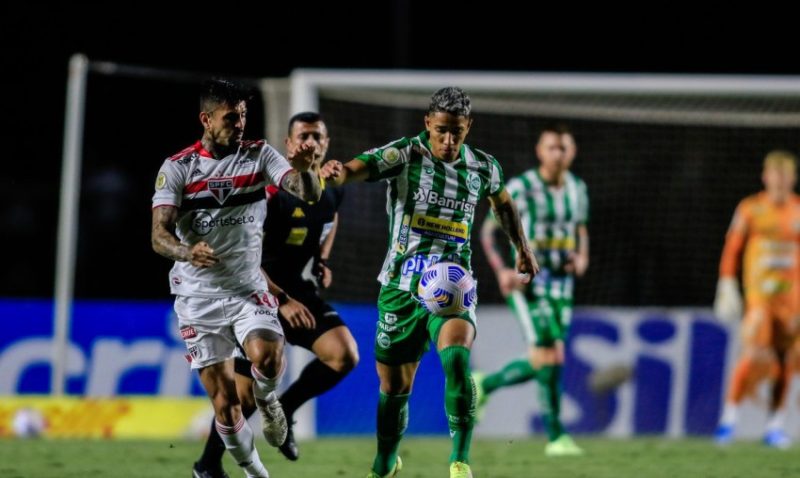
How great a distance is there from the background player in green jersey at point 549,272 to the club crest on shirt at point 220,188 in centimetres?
362

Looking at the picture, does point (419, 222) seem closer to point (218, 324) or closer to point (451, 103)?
point (451, 103)

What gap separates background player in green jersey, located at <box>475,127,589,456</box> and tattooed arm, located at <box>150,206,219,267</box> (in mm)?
3902

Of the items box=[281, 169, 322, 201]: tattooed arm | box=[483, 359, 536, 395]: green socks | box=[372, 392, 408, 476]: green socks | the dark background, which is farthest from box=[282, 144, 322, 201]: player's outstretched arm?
the dark background

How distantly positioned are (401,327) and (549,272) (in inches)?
130

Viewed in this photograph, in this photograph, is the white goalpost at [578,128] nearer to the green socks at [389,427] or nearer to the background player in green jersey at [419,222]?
the green socks at [389,427]

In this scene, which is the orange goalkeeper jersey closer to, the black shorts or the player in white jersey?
the black shorts

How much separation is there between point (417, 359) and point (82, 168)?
12703 mm

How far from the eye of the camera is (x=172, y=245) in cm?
688

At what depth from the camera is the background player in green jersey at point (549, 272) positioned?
413 inches

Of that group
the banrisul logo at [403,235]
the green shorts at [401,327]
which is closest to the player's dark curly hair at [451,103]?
the banrisul logo at [403,235]

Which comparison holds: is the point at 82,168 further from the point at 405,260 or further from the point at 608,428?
the point at 405,260

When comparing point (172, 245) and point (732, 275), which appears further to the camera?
point (732, 275)

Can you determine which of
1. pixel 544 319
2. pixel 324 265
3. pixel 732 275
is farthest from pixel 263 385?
pixel 732 275

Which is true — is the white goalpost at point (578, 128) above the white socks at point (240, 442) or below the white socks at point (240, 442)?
above
